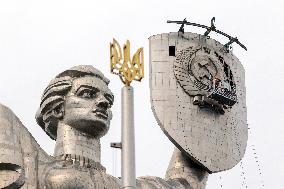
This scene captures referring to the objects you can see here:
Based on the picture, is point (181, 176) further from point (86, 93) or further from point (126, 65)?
point (126, 65)

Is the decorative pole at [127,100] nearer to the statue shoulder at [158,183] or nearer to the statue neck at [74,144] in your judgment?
the statue neck at [74,144]

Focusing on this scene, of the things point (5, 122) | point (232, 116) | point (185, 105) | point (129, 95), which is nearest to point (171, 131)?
point (185, 105)

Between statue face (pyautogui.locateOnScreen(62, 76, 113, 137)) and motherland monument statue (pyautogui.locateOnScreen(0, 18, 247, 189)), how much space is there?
0.02 metres

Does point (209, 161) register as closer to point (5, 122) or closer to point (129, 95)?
point (5, 122)

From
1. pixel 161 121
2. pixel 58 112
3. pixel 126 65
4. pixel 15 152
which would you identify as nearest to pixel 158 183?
pixel 161 121

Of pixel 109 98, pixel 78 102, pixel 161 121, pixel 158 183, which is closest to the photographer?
pixel 78 102

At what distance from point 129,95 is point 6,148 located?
557 centimetres

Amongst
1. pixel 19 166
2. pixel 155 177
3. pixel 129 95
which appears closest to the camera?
pixel 129 95

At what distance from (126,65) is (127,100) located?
47cm

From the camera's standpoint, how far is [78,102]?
53.3 ft

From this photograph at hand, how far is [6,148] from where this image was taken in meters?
15.0

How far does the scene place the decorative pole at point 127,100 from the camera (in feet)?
31.4

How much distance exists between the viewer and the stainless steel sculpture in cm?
1527

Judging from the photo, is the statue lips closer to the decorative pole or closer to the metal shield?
the metal shield
